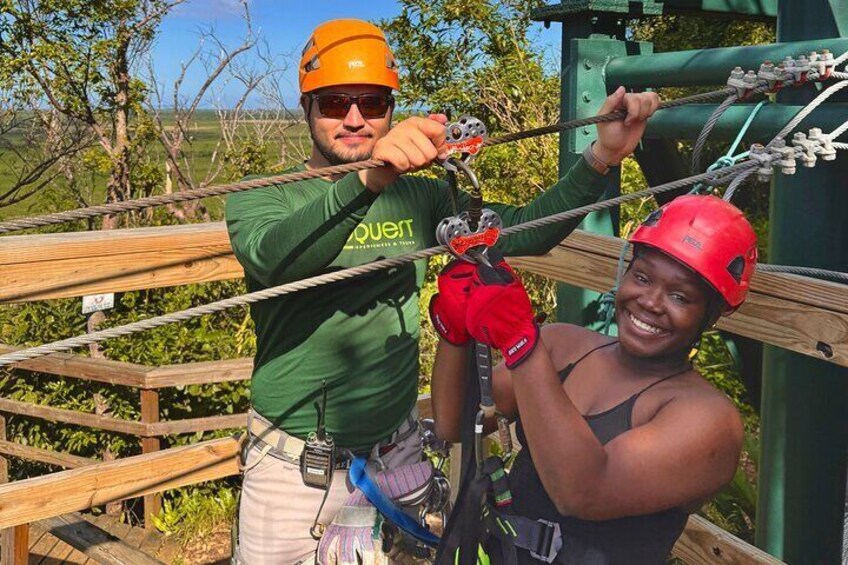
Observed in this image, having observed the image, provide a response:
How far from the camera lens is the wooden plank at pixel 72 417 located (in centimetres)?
546

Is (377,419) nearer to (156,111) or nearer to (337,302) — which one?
(337,302)

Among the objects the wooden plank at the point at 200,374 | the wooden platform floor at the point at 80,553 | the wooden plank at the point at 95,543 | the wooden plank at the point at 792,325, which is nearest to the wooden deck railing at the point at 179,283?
the wooden plank at the point at 792,325

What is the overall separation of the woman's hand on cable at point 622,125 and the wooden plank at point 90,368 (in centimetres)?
374

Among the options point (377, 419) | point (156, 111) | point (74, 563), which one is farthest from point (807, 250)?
point (156, 111)

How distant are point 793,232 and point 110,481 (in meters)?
2.70

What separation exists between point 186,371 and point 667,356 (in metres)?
3.76

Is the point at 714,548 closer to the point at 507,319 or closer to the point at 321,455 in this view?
the point at 321,455

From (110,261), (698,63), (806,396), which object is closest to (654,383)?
(806,396)

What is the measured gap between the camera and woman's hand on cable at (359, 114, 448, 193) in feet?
5.47

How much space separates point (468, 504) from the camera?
69.6 inches

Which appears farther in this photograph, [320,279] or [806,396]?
[806,396]

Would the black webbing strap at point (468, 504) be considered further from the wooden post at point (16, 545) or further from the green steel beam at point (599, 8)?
the wooden post at point (16, 545)

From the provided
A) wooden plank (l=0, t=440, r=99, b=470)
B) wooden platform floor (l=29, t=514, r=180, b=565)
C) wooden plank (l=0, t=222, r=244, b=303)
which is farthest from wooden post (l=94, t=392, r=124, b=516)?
wooden plank (l=0, t=222, r=244, b=303)

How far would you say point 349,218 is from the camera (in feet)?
6.02
